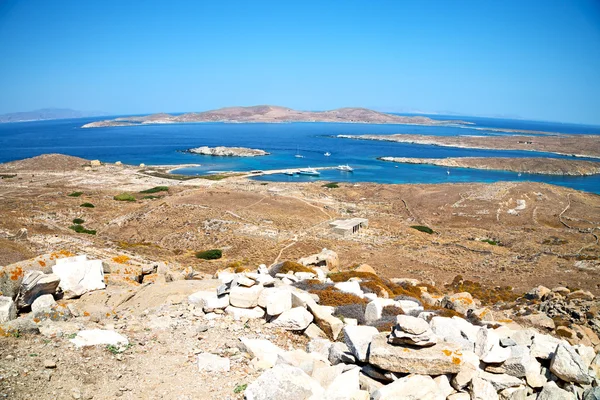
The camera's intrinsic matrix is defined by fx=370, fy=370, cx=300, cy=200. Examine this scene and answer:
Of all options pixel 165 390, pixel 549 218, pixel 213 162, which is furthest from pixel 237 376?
pixel 213 162

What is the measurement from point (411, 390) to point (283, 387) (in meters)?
2.14

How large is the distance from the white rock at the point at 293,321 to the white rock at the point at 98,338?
138 inches

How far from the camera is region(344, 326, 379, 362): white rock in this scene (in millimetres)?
6996

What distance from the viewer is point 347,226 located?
119 feet

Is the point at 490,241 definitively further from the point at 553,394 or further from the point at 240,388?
the point at 240,388

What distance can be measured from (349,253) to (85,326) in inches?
923

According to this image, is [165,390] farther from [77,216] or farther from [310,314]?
[77,216]

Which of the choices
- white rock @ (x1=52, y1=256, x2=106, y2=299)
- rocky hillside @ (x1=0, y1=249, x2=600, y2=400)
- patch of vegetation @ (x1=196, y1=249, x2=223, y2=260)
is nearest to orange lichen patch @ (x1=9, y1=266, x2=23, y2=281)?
rocky hillside @ (x1=0, y1=249, x2=600, y2=400)

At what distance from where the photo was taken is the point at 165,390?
609 cm

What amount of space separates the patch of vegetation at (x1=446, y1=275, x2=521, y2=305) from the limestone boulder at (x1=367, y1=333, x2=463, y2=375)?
1410cm

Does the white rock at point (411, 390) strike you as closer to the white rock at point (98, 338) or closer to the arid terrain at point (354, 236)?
the white rock at point (98, 338)

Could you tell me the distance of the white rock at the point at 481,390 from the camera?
21.5 ft

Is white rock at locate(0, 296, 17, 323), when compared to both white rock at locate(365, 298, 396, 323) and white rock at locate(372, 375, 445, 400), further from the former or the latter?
white rock at locate(365, 298, 396, 323)

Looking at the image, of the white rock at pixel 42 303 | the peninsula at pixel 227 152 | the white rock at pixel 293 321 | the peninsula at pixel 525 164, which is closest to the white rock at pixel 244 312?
the white rock at pixel 293 321
